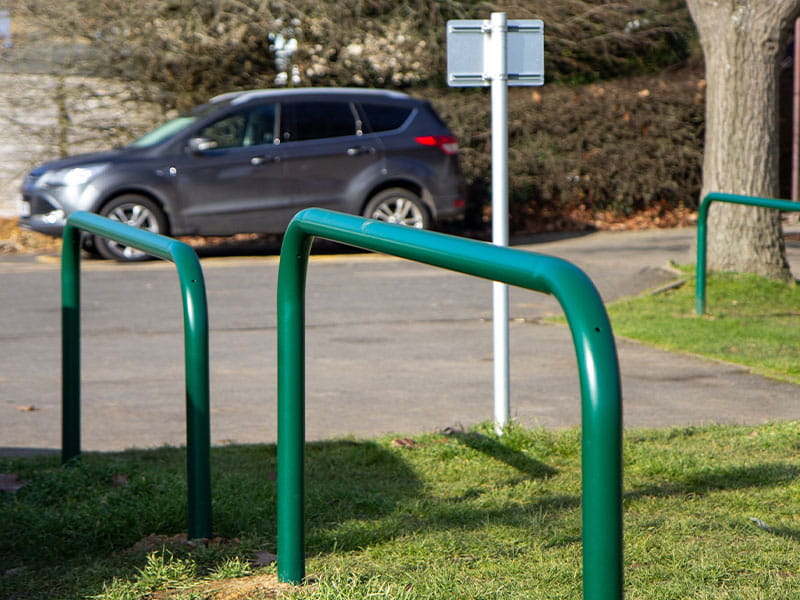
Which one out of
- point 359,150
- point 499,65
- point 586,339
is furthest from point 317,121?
point 586,339

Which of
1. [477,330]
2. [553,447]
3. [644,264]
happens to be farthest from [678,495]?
[644,264]

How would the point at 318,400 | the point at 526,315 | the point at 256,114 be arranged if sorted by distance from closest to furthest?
the point at 318,400, the point at 526,315, the point at 256,114

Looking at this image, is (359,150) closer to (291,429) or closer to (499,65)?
(499,65)

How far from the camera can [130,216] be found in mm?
12844

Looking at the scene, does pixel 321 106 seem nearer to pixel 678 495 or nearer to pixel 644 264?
pixel 644 264

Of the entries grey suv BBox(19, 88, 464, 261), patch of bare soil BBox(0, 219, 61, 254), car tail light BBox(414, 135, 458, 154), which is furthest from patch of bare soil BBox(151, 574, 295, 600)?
patch of bare soil BBox(0, 219, 61, 254)

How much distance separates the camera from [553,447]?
4.95m

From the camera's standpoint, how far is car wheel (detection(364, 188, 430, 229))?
13.5 meters

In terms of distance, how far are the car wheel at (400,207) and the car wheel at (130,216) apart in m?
2.42

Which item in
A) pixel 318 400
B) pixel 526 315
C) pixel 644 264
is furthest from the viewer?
pixel 644 264

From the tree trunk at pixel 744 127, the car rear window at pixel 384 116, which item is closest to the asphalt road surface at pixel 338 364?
the tree trunk at pixel 744 127

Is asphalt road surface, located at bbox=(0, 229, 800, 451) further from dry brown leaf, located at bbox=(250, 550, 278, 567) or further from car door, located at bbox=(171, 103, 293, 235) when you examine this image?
dry brown leaf, located at bbox=(250, 550, 278, 567)

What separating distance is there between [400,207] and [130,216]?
3.11m

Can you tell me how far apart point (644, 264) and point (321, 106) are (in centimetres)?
421
